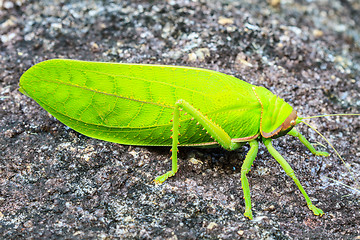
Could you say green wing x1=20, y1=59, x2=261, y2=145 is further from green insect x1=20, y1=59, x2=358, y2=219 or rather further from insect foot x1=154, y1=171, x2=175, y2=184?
insect foot x1=154, y1=171, x2=175, y2=184

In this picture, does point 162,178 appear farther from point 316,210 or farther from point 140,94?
point 316,210

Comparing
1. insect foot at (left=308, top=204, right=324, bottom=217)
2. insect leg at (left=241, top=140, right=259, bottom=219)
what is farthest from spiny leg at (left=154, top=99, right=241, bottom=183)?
insect foot at (left=308, top=204, right=324, bottom=217)

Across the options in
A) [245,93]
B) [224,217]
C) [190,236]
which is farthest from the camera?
[245,93]

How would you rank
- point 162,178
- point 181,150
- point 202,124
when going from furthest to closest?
point 181,150 → point 162,178 → point 202,124

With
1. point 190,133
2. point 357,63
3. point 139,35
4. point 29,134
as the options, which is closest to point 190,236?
point 190,133

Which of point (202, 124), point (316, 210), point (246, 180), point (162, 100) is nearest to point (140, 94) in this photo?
point (162, 100)

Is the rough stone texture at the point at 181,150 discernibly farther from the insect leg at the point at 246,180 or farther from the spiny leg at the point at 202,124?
the spiny leg at the point at 202,124

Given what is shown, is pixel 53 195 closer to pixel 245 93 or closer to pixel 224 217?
pixel 224 217
